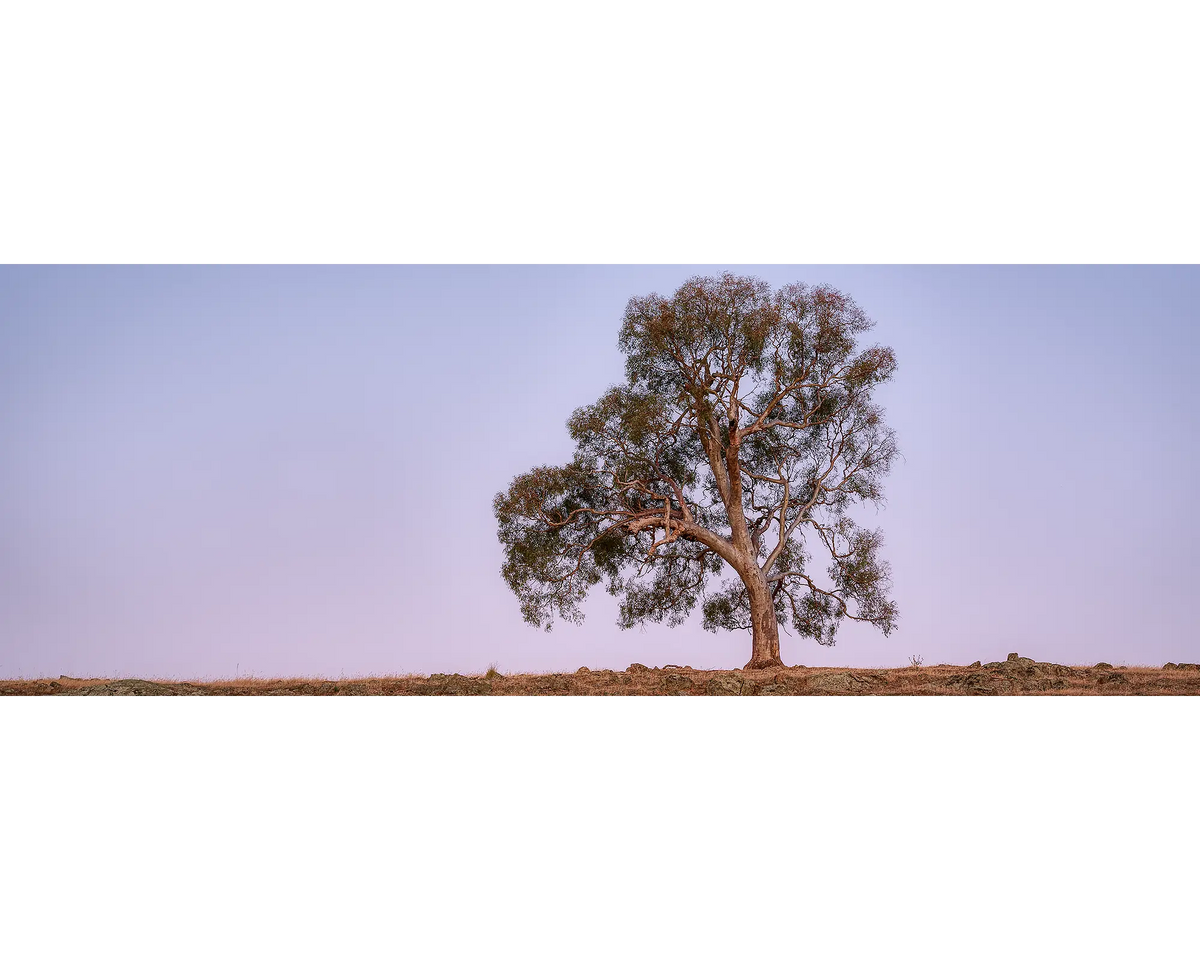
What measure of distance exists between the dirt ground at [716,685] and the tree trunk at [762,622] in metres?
→ 1.18

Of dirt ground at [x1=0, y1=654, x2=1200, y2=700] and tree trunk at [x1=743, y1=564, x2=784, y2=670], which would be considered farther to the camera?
tree trunk at [x1=743, y1=564, x2=784, y2=670]

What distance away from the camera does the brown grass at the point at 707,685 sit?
512 inches

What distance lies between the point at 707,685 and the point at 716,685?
141 mm

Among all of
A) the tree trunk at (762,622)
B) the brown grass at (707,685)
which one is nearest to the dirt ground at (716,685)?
the brown grass at (707,685)

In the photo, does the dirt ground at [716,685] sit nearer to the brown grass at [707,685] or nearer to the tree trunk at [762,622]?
the brown grass at [707,685]

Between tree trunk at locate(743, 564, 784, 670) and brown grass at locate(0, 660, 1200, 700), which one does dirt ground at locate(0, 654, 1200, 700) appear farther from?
tree trunk at locate(743, 564, 784, 670)

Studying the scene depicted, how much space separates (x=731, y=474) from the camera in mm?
17484

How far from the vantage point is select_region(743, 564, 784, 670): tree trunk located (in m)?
17.1

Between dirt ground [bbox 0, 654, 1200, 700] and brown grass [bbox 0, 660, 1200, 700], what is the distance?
1 cm

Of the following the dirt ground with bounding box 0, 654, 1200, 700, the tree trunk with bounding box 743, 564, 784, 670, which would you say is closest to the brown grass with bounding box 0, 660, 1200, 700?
the dirt ground with bounding box 0, 654, 1200, 700
